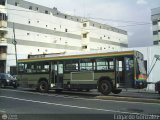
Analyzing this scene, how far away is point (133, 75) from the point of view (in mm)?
19031

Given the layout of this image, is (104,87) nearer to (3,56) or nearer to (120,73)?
(120,73)

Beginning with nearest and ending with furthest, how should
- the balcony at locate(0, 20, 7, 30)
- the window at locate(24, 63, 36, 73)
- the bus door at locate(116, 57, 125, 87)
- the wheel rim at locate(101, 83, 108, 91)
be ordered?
the bus door at locate(116, 57, 125, 87)
the wheel rim at locate(101, 83, 108, 91)
the window at locate(24, 63, 36, 73)
the balcony at locate(0, 20, 7, 30)

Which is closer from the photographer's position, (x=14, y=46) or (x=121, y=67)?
(x=121, y=67)

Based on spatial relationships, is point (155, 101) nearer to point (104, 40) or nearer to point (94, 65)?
point (94, 65)

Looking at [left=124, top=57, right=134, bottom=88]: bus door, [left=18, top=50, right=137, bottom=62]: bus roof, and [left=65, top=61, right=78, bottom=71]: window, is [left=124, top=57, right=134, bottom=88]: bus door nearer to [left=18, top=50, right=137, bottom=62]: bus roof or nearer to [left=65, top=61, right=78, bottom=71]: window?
[left=18, top=50, right=137, bottom=62]: bus roof

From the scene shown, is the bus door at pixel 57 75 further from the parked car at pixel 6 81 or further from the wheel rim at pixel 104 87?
the parked car at pixel 6 81

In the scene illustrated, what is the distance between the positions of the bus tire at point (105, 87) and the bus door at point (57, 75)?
3.54m

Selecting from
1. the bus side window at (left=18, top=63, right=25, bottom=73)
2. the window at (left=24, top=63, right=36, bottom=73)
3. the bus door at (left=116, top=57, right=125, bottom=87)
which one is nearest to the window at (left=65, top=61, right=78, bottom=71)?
the bus door at (left=116, top=57, right=125, bottom=87)

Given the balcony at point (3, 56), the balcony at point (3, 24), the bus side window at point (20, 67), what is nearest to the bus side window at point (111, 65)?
the bus side window at point (20, 67)

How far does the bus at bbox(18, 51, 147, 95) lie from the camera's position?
19.3 meters

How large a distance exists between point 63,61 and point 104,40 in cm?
6579

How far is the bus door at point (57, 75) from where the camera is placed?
891 inches

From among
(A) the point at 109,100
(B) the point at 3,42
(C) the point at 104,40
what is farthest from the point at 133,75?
(C) the point at 104,40

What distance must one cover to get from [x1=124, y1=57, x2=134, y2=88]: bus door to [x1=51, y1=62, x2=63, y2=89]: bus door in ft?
18.1
